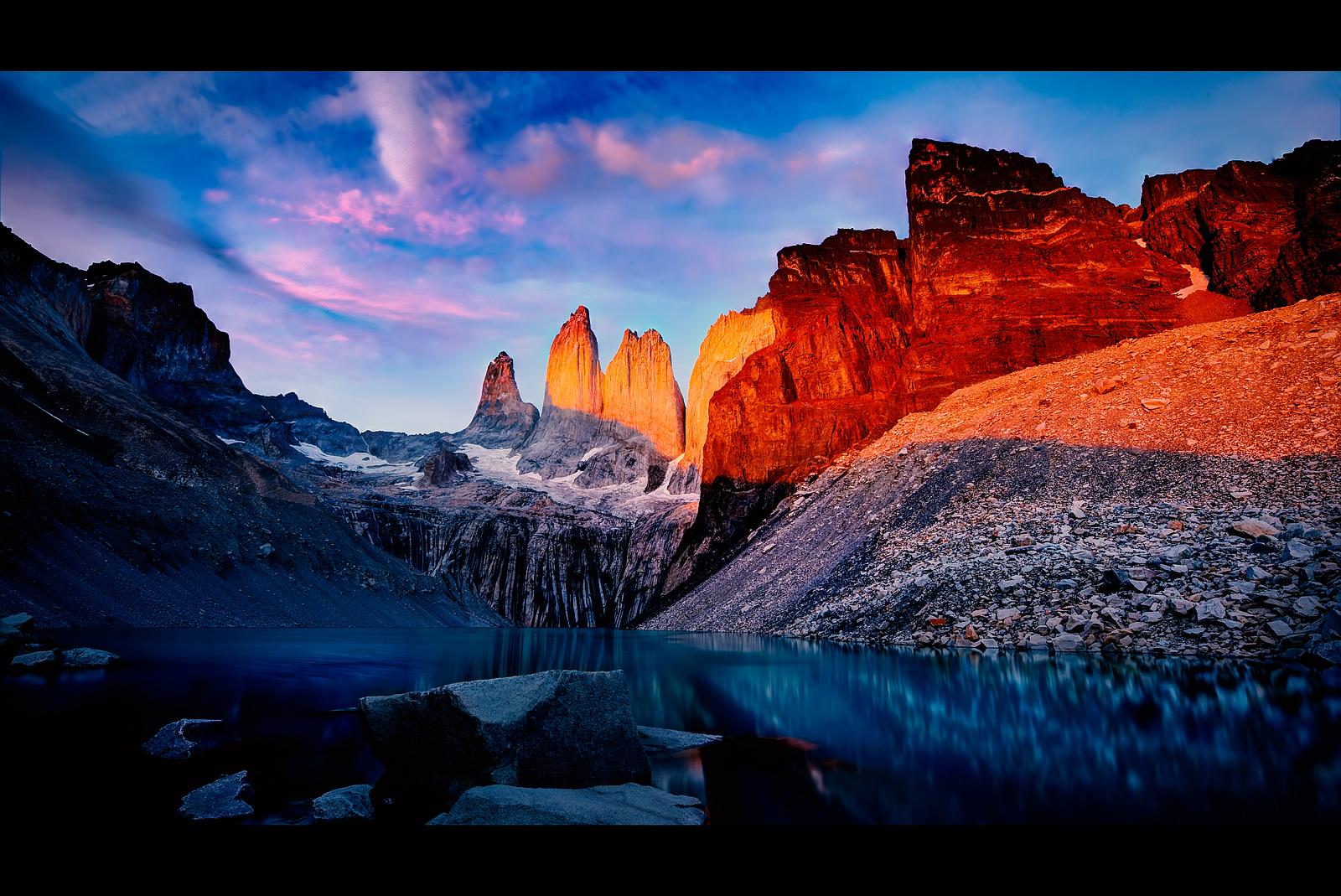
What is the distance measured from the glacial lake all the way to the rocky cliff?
162m

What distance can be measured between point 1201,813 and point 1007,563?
82.1ft

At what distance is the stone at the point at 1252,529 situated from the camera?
22.4 metres

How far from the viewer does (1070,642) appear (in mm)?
21828

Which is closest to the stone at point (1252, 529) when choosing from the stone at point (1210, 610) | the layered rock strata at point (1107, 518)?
the layered rock strata at point (1107, 518)

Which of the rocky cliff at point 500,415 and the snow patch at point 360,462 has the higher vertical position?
the rocky cliff at point 500,415

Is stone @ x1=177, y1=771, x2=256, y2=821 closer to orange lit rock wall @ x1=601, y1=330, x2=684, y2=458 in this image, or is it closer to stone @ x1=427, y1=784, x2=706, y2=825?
stone @ x1=427, y1=784, x2=706, y2=825

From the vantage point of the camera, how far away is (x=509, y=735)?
7.04 metres

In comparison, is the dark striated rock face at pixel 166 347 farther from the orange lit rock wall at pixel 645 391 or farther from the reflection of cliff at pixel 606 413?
the orange lit rock wall at pixel 645 391

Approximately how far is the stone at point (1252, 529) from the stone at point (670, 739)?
22743 mm

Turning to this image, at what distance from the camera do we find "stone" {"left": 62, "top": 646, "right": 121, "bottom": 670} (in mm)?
17594

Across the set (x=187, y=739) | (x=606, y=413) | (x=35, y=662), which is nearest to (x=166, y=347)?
(x=606, y=413)

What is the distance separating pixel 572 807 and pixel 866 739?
238 inches
